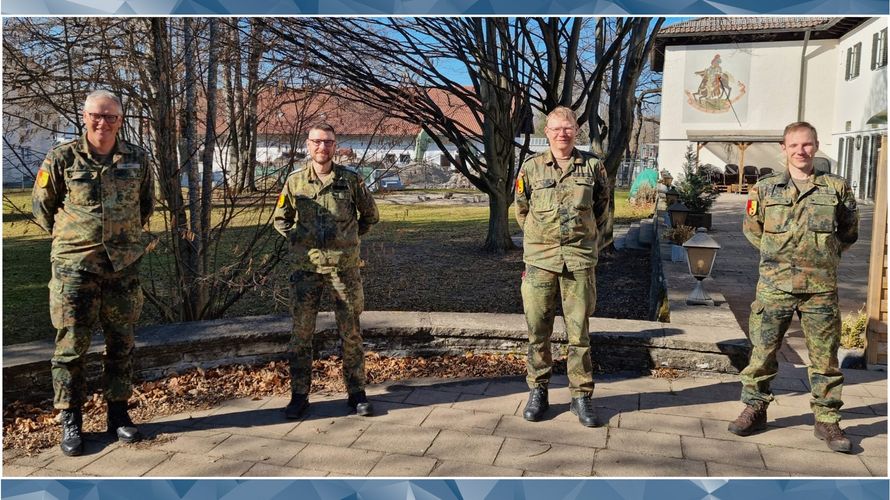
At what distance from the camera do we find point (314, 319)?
13.6 ft

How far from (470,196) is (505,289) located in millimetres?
13179

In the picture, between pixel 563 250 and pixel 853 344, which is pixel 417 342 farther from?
pixel 853 344

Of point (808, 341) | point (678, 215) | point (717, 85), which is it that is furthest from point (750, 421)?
point (717, 85)

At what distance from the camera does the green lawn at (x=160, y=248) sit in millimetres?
5738

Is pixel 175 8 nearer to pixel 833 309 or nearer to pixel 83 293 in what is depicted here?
pixel 83 293

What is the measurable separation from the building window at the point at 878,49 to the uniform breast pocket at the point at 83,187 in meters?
21.6

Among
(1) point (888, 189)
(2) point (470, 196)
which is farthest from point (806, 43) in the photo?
(1) point (888, 189)

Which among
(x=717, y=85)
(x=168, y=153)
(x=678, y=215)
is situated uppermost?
(x=717, y=85)

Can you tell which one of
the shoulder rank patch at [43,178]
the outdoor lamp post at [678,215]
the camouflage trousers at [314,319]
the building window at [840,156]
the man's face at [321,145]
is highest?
the building window at [840,156]

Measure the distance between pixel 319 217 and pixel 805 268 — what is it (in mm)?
2600

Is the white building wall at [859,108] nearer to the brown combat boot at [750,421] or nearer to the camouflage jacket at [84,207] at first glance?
the brown combat boot at [750,421]

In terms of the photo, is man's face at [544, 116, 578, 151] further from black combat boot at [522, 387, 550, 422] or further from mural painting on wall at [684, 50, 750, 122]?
mural painting on wall at [684, 50, 750, 122]

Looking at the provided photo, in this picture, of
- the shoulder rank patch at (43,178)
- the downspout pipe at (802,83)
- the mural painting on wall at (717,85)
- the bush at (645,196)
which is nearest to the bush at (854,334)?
the shoulder rank patch at (43,178)

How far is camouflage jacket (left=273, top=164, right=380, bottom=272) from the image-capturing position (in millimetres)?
4047
